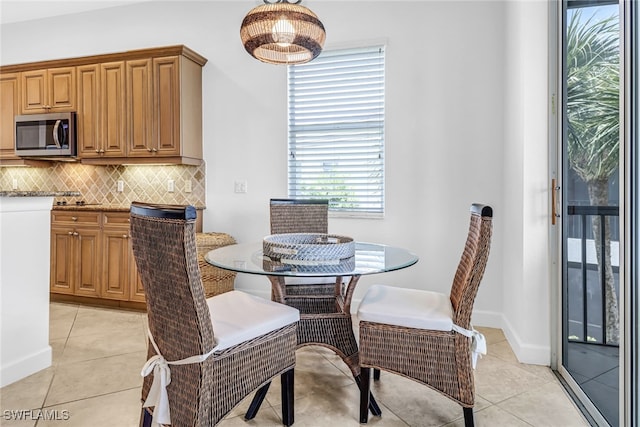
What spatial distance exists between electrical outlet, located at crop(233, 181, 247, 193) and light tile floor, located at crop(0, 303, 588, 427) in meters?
1.65

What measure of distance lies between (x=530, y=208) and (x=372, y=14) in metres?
2.15

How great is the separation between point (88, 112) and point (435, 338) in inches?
151

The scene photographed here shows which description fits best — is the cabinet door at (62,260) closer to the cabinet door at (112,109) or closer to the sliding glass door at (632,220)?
the cabinet door at (112,109)

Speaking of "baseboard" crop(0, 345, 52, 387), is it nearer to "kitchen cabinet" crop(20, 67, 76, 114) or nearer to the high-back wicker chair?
the high-back wicker chair

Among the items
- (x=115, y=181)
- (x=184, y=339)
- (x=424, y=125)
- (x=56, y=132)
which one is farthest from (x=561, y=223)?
(x=56, y=132)

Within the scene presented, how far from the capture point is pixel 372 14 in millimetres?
3396

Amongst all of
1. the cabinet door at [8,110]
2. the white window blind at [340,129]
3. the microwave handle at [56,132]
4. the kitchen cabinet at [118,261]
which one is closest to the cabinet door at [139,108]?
the kitchen cabinet at [118,261]

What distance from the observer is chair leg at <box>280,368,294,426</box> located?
171 cm

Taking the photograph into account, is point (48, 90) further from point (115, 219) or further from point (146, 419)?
point (146, 419)

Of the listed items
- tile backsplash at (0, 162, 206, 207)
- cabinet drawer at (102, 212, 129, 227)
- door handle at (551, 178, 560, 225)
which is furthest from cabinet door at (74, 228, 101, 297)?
door handle at (551, 178, 560, 225)

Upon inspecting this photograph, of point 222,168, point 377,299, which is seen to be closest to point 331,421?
point 377,299

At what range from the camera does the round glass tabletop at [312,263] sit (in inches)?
63.6

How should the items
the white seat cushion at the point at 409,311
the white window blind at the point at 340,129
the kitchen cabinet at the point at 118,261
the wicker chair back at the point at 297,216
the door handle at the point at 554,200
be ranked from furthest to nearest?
the kitchen cabinet at the point at 118,261
the white window blind at the point at 340,129
the wicker chair back at the point at 297,216
the door handle at the point at 554,200
the white seat cushion at the point at 409,311

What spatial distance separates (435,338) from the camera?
1649 millimetres
